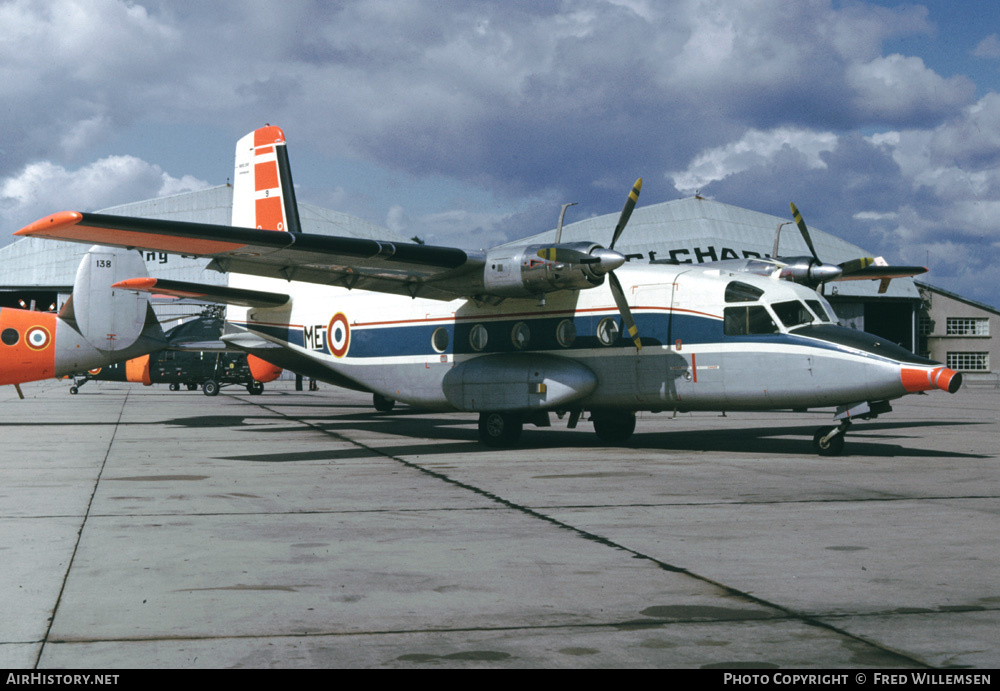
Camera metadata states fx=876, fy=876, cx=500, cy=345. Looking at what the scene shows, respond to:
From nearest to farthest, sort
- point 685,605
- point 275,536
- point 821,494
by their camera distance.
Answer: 1. point 685,605
2. point 275,536
3. point 821,494

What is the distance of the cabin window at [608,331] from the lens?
17031 mm

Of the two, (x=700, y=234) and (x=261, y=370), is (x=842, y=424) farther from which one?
(x=700, y=234)

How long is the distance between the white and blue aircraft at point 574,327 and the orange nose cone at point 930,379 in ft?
0.07

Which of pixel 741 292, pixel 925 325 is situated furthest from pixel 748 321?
pixel 925 325

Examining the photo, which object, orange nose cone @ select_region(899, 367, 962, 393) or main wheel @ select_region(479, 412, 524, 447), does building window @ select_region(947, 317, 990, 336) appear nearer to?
main wheel @ select_region(479, 412, 524, 447)

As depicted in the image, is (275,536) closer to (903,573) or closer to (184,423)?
(903,573)

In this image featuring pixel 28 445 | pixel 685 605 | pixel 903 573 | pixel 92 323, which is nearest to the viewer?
pixel 685 605

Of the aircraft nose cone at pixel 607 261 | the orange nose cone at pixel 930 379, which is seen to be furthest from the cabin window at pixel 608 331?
the orange nose cone at pixel 930 379

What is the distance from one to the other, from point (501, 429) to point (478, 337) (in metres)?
2.16

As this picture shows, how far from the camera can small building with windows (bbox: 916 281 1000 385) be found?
78.4 m

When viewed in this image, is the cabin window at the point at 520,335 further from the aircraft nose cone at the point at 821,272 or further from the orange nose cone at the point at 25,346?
the orange nose cone at the point at 25,346

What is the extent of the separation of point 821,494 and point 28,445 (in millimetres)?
14887

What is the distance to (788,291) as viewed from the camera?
52.0 feet

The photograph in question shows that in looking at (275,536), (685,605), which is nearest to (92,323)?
(275,536)
